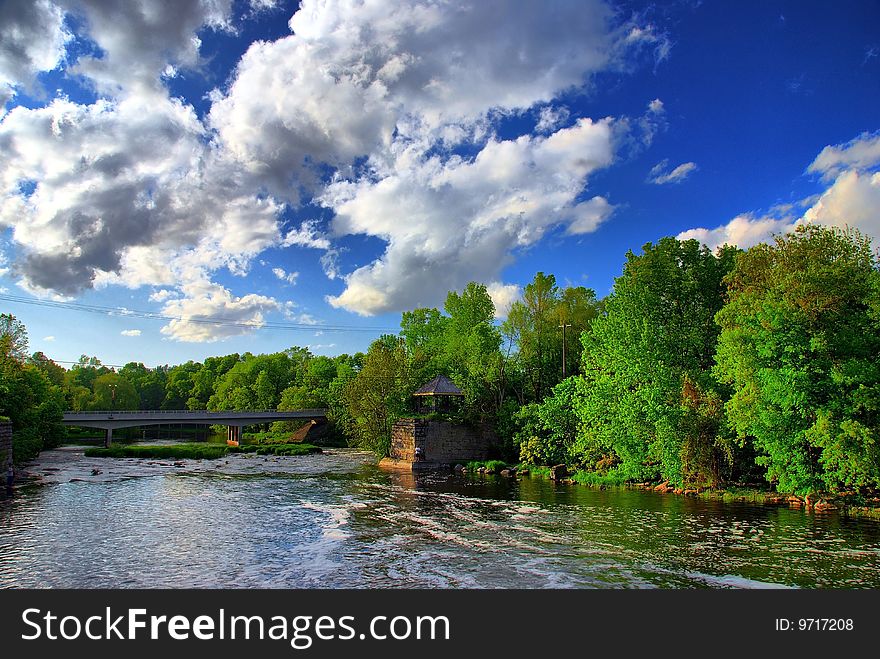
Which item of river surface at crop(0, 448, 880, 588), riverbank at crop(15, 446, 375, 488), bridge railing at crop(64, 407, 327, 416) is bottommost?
riverbank at crop(15, 446, 375, 488)

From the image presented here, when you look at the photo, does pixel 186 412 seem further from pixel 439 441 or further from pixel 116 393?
pixel 116 393

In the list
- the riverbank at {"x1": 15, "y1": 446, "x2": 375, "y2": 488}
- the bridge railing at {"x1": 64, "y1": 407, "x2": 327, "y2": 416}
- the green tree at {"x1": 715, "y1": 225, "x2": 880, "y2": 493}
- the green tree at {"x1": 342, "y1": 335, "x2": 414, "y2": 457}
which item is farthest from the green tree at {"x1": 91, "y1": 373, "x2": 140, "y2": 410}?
the green tree at {"x1": 715, "y1": 225, "x2": 880, "y2": 493}

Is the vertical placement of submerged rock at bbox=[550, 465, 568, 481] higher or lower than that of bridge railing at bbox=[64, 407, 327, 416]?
lower

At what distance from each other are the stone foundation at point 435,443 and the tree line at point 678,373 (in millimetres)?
1175

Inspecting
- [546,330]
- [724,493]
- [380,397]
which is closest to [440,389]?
[380,397]

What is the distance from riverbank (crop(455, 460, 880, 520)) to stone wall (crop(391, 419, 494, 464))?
14.1 ft

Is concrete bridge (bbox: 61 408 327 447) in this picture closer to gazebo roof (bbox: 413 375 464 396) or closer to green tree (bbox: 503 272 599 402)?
gazebo roof (bbox: 413 375 464 396)

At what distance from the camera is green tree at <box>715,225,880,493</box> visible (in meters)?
22.1

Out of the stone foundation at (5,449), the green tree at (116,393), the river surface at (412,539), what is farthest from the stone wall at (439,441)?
the green tree at (116,393)

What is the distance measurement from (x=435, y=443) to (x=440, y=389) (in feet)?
14.6

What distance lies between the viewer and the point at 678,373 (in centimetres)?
3116

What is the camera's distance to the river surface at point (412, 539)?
14.5 m
